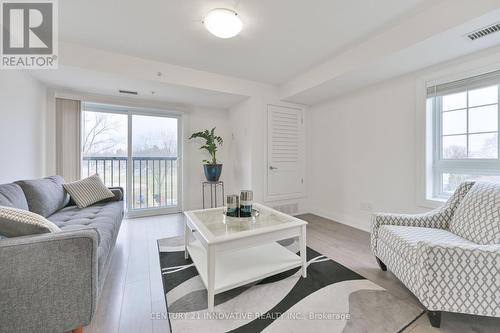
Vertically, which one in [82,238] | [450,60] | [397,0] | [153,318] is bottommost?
[153,318]

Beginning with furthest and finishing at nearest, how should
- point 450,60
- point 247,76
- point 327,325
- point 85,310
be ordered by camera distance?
point 247,76, point 450,60, point 327,325, point 85,310

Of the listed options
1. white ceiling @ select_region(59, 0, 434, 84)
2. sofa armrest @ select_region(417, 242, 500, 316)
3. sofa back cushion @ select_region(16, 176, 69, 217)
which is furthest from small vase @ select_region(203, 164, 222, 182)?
sofa armrest @ select_region(417, 242, 500, 316)

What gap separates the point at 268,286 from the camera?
1.57 meters

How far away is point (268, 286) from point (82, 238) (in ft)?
4.14

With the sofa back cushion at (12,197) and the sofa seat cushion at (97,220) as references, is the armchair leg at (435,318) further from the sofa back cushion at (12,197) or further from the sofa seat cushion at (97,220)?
the sofa back cushion at (12,197)

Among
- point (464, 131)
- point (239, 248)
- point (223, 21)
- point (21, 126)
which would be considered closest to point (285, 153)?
point (464, 131)

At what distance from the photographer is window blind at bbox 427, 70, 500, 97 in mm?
1880

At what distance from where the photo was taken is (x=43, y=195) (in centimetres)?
184

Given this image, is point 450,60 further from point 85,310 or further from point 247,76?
point 85,310

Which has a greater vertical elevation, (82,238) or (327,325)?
(82,238)

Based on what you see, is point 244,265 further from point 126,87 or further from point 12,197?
point 126,87

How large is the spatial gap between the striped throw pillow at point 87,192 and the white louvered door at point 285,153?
2.30m

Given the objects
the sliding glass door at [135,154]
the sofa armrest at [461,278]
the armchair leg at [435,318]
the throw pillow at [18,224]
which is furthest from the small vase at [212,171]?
the armchair leg at [435,318]

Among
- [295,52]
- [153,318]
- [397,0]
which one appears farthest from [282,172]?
[153,318]
